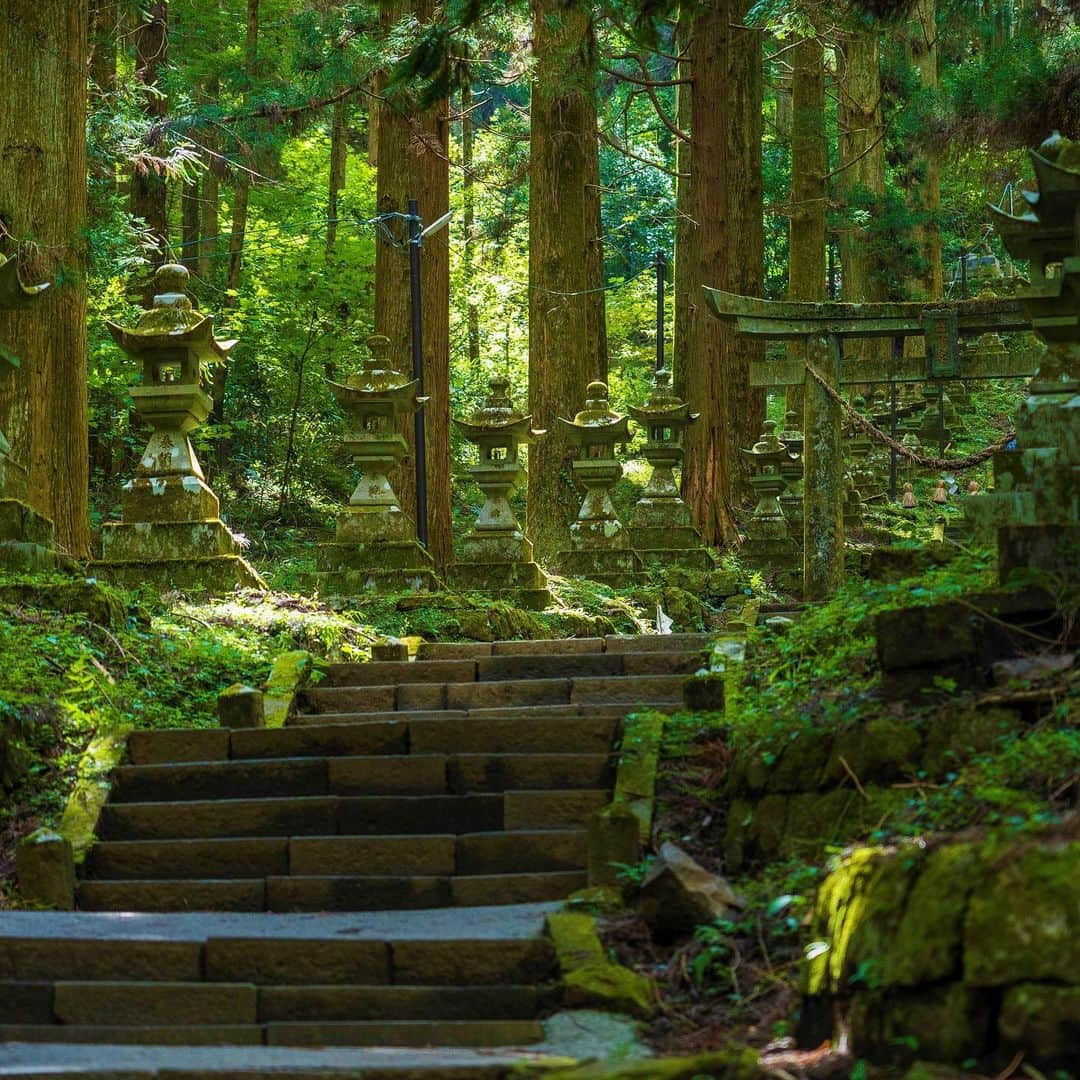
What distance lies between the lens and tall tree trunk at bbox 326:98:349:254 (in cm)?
2742

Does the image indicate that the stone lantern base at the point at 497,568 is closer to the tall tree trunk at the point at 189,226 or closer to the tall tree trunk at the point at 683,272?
the tall tree trunk at the point at 683,272

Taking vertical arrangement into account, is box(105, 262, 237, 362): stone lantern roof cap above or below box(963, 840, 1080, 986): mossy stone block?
above

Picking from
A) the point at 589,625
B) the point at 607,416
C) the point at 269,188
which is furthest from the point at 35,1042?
the point at 269,188

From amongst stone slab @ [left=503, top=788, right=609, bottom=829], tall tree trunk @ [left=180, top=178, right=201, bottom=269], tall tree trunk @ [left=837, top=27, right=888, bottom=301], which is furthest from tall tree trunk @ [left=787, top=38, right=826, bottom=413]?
stone slab @ [left=503, top=788, right=609, bottom=829]

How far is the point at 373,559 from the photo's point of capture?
13305mm

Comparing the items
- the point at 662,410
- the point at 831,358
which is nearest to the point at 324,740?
the point at 831,358

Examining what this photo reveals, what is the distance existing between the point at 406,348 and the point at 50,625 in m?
7.90

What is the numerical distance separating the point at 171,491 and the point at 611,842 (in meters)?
6.74

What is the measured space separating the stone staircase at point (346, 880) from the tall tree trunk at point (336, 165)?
18818mm

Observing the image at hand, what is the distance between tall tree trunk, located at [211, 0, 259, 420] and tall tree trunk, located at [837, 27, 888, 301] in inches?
419

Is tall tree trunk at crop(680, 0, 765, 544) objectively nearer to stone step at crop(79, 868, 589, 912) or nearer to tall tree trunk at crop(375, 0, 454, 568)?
tall tree trunk at crop(375, 0, 454, 568)

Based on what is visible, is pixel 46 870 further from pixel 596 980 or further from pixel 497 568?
pixel 497 568

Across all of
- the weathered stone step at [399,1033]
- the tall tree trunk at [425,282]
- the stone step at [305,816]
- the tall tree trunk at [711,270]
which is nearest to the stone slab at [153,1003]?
the weathered stone step at [399,1033]

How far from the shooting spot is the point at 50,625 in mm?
9516
